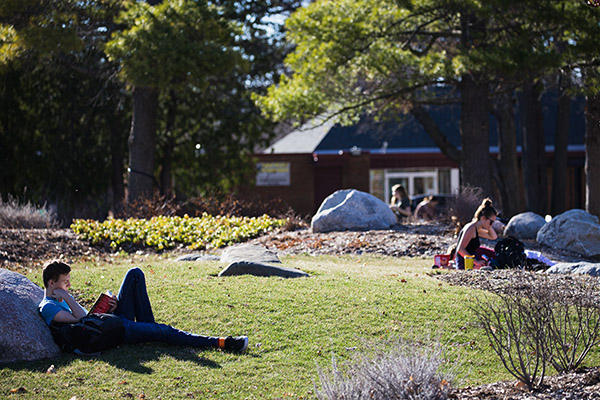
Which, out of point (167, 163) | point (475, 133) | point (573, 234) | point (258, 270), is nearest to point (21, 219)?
point (167, 163)

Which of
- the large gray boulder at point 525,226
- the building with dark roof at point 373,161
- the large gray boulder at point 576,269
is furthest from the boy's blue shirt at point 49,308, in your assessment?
the building with dark roof at point 373,161

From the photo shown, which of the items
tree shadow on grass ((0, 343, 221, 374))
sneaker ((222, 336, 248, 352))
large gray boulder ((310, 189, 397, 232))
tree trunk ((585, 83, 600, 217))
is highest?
tree trunk ((585, 83, 600, 217))

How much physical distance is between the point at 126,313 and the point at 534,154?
17.1 metres

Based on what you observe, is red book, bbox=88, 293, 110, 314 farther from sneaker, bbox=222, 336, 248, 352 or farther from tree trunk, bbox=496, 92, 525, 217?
tree trunk, bbox=496, 92, 525, 217

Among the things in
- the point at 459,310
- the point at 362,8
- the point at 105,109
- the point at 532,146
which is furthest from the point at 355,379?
the point at 105,109

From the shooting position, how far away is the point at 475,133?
1722 cm

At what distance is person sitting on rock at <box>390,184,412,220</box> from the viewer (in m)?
16.8

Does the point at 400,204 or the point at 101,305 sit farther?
the point at 400,204

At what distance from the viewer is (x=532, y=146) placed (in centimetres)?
2131

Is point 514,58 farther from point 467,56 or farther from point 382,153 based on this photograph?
point 382,153

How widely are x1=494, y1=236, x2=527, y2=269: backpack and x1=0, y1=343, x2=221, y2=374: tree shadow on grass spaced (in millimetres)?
5128

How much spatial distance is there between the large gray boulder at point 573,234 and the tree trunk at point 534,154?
8069mm

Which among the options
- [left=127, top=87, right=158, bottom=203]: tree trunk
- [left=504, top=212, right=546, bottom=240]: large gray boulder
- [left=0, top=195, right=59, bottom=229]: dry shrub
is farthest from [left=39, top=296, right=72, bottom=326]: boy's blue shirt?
[left=127, top=87, right=158, bottom=203]: tree trunk

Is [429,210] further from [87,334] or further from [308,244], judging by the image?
[87,334]
